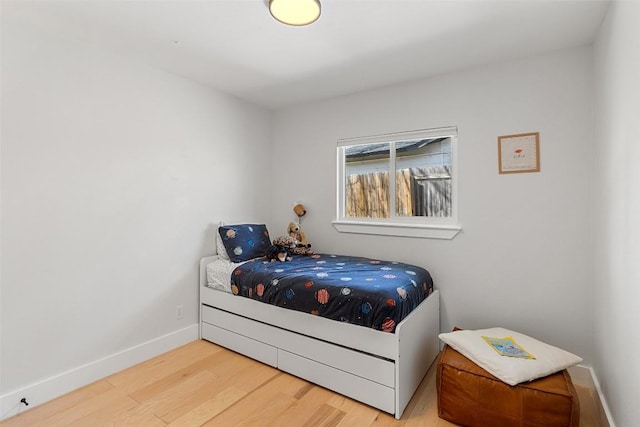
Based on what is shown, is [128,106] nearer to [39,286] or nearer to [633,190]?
[39,286]

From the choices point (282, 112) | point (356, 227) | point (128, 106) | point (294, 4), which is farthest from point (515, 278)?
point (128, 106)

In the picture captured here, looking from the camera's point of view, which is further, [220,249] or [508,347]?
[220,249]

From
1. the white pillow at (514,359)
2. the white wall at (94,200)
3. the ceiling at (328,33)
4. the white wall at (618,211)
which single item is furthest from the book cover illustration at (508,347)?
the white wall at (94,200)

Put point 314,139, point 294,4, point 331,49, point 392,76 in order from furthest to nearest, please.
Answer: point 314,139 → point 392,76 → point 331,49 → point 294,4

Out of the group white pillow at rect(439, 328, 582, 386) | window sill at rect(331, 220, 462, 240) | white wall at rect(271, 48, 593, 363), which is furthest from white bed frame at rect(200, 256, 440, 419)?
window sill at rect(331, 220, 462, 240)

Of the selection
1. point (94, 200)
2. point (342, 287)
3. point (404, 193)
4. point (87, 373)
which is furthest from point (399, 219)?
point (87, 373)

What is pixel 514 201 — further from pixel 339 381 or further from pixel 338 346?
pixel 339 381

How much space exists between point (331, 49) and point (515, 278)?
222 cm

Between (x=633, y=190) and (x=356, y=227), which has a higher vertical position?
(x=633, y=190)

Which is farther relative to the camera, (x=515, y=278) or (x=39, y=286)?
(x=515, y=278)

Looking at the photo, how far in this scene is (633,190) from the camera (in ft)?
4.36

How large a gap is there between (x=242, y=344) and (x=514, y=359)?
6.50 ft

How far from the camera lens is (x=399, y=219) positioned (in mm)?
3002

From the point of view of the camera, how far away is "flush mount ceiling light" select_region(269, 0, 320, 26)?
1640 mm
